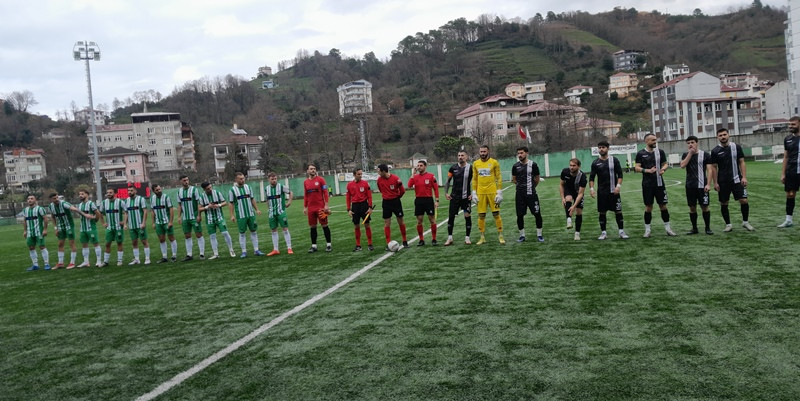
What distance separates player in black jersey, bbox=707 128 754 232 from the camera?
10203mm

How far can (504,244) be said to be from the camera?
36.3 feet

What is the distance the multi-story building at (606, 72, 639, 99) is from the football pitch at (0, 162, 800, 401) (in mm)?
101998

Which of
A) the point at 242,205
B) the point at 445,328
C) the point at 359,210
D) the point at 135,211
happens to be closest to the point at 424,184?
the point at 359,210

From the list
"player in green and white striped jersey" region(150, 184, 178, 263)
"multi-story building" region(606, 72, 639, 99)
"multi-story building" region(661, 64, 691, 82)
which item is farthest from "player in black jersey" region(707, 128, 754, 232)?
"multi-story building" region(661, 64, 691, 82)

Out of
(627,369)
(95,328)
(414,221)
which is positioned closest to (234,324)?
(95,328)

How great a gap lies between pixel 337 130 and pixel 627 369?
8017 cm

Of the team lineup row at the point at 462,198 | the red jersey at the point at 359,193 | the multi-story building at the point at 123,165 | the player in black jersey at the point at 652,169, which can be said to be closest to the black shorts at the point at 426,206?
the team lineup row at the point at 462,198

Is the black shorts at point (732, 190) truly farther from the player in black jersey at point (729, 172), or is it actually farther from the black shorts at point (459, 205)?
the black shorts at point (459, 205)

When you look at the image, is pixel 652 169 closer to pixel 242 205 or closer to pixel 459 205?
pixel 459 205

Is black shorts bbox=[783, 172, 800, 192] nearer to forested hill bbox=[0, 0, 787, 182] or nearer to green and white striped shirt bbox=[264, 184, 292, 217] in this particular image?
green and white striped shirt bbox=[264, 184, 292, 217]

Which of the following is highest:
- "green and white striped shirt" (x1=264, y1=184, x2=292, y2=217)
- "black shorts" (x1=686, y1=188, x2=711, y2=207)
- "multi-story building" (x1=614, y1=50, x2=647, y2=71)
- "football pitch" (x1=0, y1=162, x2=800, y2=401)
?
"multi-story building" (x1=614, y1=50, x2=647, y2=71)

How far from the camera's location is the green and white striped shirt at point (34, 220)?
13.6m

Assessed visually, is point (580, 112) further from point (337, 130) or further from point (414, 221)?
point (414, 221)

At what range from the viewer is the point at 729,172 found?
1029 centimetres
